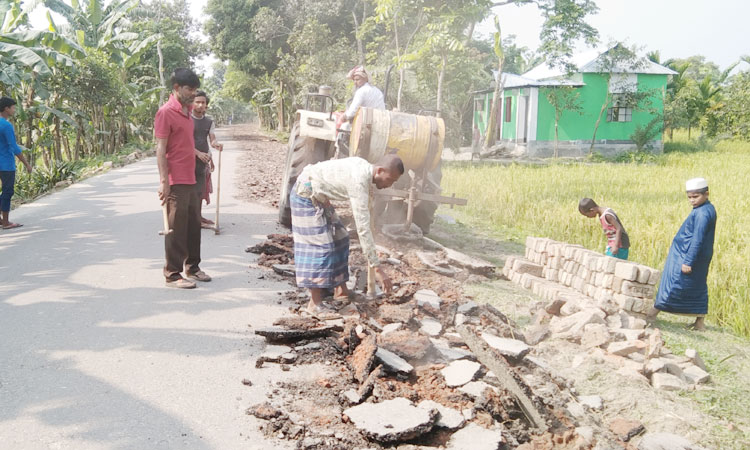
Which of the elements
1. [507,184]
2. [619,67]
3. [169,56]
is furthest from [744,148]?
[169,56]

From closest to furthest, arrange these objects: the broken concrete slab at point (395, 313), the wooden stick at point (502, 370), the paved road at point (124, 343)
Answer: the paved road at point (124, 343) < the wooden stick at point (502, 370) < the broken concrete slab at point (395, 313)

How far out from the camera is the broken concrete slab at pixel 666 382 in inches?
172

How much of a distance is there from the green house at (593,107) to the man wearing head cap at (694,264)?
20.8 metres

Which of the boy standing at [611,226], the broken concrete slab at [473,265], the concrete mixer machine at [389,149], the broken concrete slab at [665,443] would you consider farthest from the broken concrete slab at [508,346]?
the concrete mixer machine at [389,149]

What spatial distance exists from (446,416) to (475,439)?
0.26 meters

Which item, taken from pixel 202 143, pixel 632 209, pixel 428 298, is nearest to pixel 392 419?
pixel 428 298

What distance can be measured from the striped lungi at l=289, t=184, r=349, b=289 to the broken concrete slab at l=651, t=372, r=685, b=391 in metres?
2.60

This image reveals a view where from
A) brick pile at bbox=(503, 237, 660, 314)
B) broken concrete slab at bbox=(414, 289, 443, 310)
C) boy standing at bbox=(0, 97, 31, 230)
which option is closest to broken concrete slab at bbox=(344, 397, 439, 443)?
broken concrete slab at bbox=(414, 289, 443, 310)

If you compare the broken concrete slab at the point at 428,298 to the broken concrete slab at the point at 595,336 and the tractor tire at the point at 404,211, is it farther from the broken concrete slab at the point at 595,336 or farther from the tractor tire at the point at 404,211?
the tractor tire at the point at 404,211

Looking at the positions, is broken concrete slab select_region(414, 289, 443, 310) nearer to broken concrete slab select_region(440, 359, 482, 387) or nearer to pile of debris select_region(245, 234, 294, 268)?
broken concrete slab select_region(440, 359, 482, 387)

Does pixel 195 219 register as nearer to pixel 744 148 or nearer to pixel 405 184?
pixel 405 184

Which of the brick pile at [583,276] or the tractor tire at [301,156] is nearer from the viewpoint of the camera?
the brick pile at [583,276]

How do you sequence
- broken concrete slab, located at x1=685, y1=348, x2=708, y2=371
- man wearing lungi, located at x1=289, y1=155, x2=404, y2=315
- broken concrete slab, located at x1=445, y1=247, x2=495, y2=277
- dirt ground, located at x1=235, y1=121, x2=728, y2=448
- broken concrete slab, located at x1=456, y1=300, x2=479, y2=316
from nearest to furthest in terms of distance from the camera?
dirt ground, located at x1=235, y1=121, x2=728, y2=448, broken concrete slab, located at x1=685, y1=348, x2=708, y2=371, man wearing lungi, located at x1=289, y1=155, x2=404, y2=315, broken concrete slab, located at x1=456, y1=300, x2=479, y2=316, broken concrete slab, located at x1=445, y1=247, x2=495, y2=277

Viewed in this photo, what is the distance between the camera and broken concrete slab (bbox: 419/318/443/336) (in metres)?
5.02
